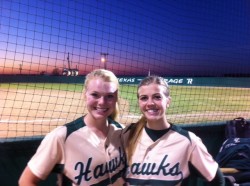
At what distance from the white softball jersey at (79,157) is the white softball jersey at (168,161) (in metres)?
0.14

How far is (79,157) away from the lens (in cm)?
190

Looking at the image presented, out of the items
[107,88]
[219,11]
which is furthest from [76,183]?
[219,11]

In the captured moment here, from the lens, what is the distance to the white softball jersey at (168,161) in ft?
6.85

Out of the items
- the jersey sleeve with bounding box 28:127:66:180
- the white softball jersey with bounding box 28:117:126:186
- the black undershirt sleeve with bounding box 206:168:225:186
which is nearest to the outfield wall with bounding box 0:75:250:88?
the black undershirt sleeve with bounding box 206:168:225:186

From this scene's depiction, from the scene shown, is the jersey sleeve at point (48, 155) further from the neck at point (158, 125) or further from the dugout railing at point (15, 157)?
the dugout railing at point (15, 157)

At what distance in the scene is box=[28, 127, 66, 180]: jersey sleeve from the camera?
1815mm

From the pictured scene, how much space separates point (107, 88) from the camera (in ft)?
6.45

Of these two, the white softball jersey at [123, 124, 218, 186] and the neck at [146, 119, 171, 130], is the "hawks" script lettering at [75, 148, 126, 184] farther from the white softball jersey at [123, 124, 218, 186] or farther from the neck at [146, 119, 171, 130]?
the neck at [146, 119, 171, 130]

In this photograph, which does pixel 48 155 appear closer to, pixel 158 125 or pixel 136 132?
pixel 136 132

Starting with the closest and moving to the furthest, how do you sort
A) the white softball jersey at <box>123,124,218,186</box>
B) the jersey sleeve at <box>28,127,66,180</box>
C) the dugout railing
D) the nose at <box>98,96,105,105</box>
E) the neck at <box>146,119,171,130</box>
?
the jersey sleeve at <box>28,127,66,180</box>
the nose at <box>98,96,105,105</box>
the white softball jersey at <box>123,124,218,186</box>
the neck at <box>146,119,171,130</box>
the dugout railing

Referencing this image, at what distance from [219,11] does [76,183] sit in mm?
4537

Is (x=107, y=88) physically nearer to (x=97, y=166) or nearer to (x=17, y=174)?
(x=97, y=166)

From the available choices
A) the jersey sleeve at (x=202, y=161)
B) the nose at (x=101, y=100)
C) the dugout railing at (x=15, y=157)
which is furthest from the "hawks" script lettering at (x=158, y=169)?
the dugout railing at (x=15, y=157)

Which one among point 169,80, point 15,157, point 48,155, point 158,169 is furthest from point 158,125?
point 169,80
